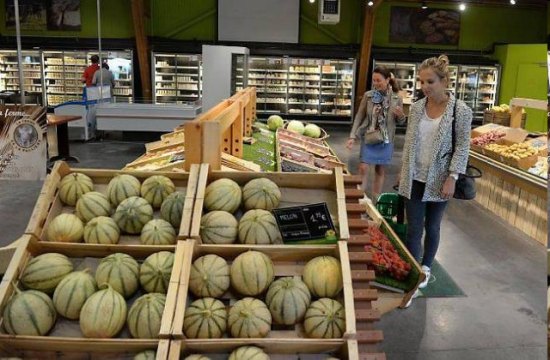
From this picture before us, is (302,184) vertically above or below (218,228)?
above

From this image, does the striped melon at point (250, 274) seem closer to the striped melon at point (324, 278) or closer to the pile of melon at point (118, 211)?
the striped melon at point (324, 278)

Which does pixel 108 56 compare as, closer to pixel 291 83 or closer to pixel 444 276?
pixel 291 83

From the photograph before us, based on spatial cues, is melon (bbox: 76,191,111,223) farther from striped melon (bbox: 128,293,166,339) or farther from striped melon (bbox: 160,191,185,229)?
striped melon (bbox: 128,293,166,339)

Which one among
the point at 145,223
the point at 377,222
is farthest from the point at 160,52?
the point at 145,223

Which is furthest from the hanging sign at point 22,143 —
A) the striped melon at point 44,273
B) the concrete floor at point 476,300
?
the striped melon at point 44,273

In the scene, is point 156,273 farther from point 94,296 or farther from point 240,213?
point 240,213

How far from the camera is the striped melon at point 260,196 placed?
6.40ft

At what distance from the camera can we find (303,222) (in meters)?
1.90

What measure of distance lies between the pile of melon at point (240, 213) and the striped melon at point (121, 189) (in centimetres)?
30

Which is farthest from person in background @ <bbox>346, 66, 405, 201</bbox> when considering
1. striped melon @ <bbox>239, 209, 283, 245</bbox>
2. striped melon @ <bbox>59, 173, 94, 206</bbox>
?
striped melon @ <bbox>59, 173, 94, 206</bbox>

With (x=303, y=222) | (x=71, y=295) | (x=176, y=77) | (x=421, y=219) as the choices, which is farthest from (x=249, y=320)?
(x=176, y=77)

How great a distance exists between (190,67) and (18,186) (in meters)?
7.28

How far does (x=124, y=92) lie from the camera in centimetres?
1374

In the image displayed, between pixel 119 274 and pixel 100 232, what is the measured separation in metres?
0.23
